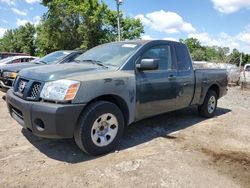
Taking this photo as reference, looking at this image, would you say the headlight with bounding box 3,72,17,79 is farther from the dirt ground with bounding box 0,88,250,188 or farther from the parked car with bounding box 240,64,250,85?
the parked car with bounding box 240,64,250,85

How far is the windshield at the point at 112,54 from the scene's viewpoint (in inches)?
197

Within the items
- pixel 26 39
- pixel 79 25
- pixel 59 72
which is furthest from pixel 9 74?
pixel 26 39

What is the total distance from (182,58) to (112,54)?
165 cm

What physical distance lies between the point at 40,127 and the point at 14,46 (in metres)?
82.2

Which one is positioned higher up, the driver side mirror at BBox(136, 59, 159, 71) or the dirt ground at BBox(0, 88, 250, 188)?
the driver side mirror at BBox(136, 59, 159, 71)

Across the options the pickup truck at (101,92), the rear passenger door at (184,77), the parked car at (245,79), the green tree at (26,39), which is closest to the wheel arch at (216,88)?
the rear passenger door at (184,77)

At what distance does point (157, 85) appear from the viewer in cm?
523

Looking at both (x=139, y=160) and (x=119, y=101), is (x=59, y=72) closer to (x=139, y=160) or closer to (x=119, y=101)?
(x=119, y=101)

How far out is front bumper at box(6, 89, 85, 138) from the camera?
12.7 feet

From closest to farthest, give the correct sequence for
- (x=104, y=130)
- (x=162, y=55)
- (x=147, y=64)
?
(x=104, y=130) < (x=147, y=64) < (x=162, y=55)

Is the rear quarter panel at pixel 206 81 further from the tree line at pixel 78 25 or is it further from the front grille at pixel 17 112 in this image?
the tree line at pixel 78 25

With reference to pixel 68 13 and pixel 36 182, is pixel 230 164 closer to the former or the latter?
pixel 36 182

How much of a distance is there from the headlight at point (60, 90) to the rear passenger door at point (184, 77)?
2459 millimetres

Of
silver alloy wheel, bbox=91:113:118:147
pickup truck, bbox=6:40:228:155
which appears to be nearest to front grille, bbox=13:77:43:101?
pickup truck, bbox=6:40:228:155
